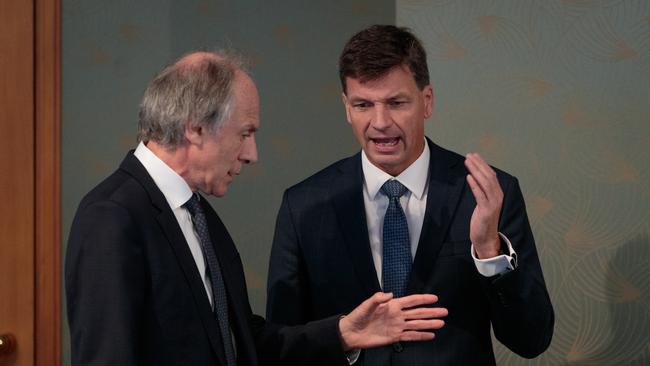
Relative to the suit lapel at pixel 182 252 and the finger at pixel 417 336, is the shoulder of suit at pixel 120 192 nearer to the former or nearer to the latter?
the suit lapel at pixel 182 252

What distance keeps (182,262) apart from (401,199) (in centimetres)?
67

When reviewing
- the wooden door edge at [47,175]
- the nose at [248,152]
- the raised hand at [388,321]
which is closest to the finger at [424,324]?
the raised hand at [388,321]

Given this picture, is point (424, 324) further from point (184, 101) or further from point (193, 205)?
point (184, 101)

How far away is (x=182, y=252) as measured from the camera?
1.71 m

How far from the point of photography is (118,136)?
10.1 feet

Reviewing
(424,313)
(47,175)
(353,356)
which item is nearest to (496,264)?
(424,313)

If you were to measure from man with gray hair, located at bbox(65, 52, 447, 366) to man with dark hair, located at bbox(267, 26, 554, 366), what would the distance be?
113mm

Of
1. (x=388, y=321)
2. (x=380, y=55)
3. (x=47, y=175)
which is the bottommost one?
(x=388, y=321)

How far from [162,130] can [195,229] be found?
215 mm

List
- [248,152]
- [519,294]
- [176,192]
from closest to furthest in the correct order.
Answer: [176,192] → [248,152] → [519,294]

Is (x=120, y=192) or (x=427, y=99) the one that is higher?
(x=427, y=99)

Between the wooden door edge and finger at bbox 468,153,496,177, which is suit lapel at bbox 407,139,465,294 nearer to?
finger at bbox 468,153,496,177

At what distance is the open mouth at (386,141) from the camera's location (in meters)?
2.15

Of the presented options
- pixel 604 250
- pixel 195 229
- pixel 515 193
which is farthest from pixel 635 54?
pixel 195 229
